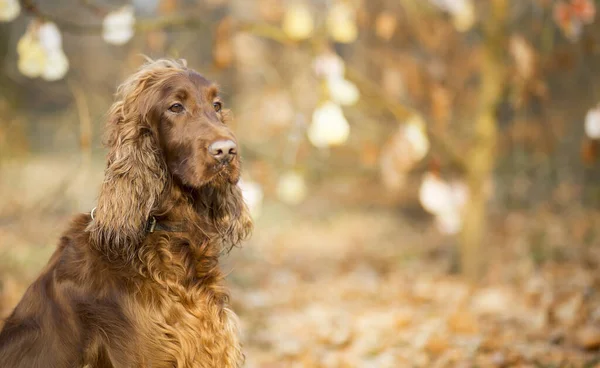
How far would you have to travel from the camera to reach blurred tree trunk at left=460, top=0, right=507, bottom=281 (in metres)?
Result: 6.06

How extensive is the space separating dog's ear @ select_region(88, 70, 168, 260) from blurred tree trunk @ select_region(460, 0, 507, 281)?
13.4 ft

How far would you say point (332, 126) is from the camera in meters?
4.61

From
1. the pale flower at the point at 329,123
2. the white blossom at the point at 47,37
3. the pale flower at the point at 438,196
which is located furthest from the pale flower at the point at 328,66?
the white blossom at the point at 47,37

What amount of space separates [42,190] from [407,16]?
538cm

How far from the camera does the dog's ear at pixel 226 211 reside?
2814 millimetres

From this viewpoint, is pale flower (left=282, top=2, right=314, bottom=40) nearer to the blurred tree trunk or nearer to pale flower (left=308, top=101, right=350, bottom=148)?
pale flower (left=308, top=101, right=350, bottom=148)

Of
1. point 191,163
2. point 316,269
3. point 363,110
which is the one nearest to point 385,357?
point 191,163

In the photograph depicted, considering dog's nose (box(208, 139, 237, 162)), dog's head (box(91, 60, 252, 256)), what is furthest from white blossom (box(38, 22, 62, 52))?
dog's nose (box(208, 139, 237, 162))

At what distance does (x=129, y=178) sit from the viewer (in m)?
2.62

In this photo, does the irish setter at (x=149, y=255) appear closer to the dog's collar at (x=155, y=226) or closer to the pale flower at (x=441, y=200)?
the dog's collar at (x=155, y=226)

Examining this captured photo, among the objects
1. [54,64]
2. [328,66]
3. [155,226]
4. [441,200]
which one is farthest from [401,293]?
[155,226]

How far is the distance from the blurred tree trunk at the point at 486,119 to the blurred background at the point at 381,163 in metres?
0.02

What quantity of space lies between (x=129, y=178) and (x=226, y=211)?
0.47 meters

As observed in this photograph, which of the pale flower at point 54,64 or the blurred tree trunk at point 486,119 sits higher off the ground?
the blurred tree trunk at point 486,119
